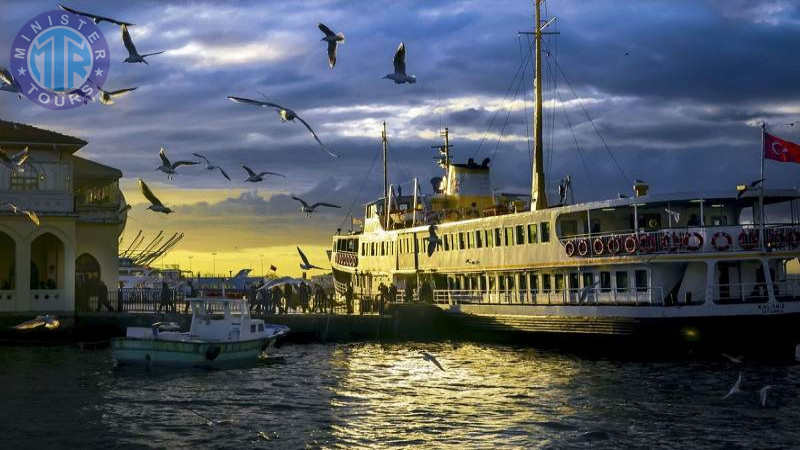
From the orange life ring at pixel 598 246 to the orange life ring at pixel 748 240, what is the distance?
547cm

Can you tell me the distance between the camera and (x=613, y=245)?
39.3 m

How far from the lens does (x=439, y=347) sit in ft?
148

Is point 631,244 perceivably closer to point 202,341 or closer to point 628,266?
point 628,266

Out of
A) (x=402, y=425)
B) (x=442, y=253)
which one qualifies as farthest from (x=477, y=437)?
(x=442, y=253)

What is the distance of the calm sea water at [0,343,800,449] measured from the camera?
2320cm

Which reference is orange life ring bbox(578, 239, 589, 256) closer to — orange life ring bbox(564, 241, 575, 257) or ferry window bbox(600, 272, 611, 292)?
orange life ring bbox(564, 241, 575, 257)

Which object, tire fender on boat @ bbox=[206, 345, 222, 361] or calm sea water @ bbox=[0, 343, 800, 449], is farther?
tire fender on boat @ bbox=[206, 345, 222, 361]

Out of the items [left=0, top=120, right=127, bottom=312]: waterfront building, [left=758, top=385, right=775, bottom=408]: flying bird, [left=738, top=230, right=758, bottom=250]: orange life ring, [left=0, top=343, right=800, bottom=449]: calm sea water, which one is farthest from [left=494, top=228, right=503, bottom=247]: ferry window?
[left=758, top=385, right=775, bottom=408]: flying bird

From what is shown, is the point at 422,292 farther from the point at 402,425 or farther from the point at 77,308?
the point at 402,425

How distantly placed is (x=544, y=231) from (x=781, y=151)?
426 inches

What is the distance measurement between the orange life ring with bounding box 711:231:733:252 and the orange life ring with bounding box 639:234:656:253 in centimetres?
222

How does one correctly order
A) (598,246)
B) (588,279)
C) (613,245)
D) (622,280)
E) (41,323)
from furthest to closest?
(588,279), (622,280), (598,246), (41,323), (613,245)

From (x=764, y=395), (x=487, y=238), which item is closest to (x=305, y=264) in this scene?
(x=487, y=238)

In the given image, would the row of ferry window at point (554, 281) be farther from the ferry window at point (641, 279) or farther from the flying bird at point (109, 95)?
the flying bird at point (109, 95)
